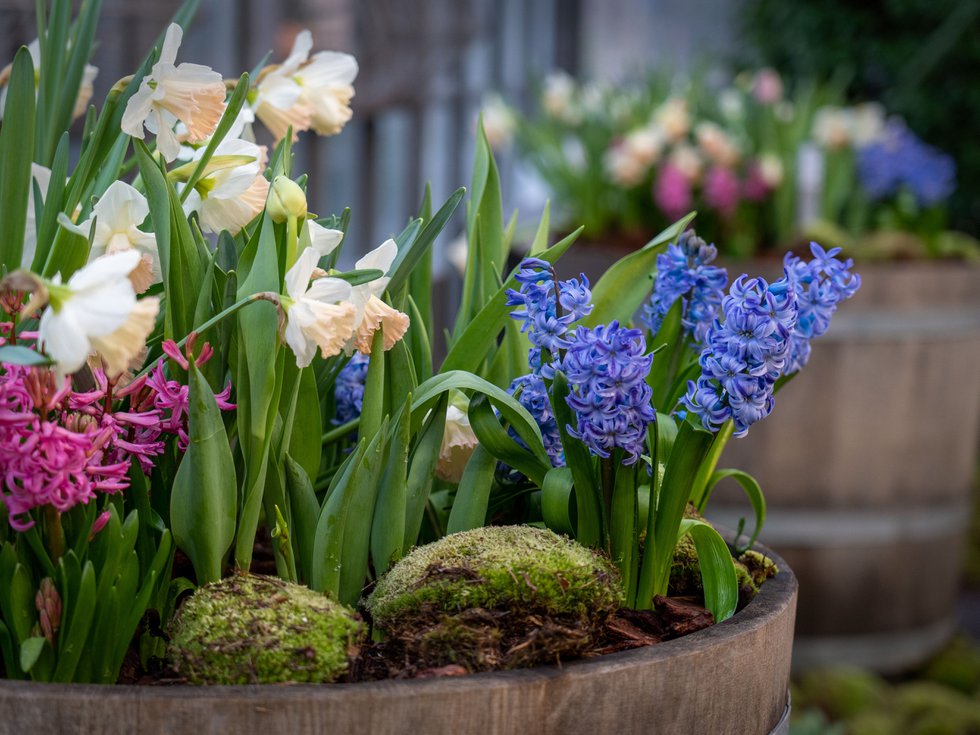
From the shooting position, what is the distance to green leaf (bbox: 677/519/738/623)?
74cm

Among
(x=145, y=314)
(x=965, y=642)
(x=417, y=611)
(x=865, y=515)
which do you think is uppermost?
(x=145, y=314)

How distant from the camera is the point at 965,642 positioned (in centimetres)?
244

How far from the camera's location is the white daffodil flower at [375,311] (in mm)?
675

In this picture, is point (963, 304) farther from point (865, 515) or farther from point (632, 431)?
point (632, 431)

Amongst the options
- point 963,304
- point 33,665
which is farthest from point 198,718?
point 963,304

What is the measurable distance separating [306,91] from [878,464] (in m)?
1.58

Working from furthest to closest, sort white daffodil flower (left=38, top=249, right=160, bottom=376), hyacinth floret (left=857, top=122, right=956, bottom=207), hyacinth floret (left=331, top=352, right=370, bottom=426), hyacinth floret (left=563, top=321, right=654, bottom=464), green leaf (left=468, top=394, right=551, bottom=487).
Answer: hyacinth floret (left=857, top=122, right=956, bottom=207) → hyacinth floret (left=331, top=352, right=370, bottom=426) → green leaf (left=468, top=394, right=551, bottom=487) → hyacinth floret (left=563, top=321, right=654, bottom=464) → white daffodil flower (left=38, top=249, right=160, bottom=376)

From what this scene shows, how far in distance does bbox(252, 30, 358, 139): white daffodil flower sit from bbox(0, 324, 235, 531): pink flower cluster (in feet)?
0.78

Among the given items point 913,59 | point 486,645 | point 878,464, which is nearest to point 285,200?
point 486,645

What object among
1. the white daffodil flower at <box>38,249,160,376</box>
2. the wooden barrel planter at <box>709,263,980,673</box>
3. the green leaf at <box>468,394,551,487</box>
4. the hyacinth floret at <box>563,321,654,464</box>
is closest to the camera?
the white daffodil flower at <box>38,249,160,376</box>

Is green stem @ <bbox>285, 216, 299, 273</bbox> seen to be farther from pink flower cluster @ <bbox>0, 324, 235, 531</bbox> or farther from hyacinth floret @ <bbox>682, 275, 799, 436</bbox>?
hyacinth floret @ <bbox>682, 275, 799, 436</bbox>

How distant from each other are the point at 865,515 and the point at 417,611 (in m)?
1.68

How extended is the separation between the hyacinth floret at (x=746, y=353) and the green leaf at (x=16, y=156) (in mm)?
416

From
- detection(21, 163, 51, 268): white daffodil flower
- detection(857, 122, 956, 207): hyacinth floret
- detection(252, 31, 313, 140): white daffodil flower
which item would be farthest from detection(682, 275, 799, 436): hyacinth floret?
detection(857, 122, 956, 207): hyacinth floret
